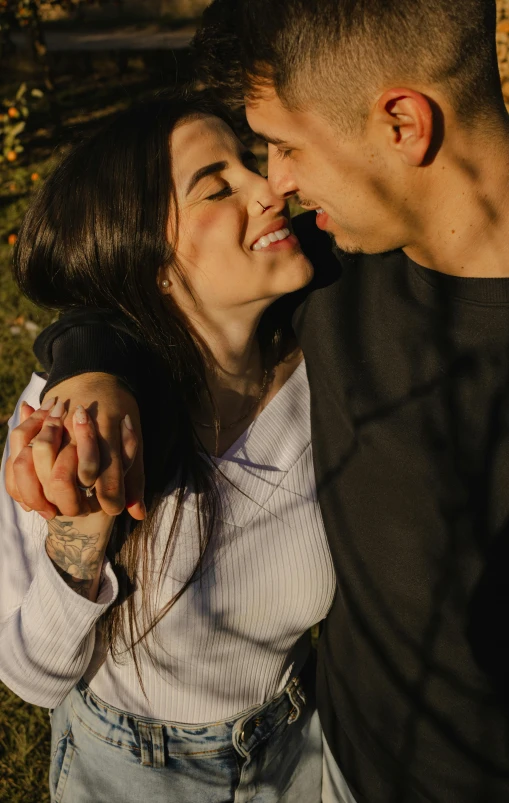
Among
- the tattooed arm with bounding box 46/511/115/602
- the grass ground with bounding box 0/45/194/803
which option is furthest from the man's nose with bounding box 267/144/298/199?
the tattooed arm with bounding box 46/511/115/602

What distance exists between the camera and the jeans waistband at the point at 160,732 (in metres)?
2.35

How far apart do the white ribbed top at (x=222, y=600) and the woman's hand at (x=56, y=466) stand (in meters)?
0.54

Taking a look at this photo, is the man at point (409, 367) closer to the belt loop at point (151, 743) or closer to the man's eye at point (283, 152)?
the man's eye at point (283, 152)

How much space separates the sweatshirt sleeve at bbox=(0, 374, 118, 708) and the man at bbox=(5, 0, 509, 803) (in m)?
0.56

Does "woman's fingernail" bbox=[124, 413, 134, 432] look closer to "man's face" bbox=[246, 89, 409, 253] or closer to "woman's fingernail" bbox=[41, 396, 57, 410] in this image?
"woman's fingernail" bbox=[41, 396, 57, 410]

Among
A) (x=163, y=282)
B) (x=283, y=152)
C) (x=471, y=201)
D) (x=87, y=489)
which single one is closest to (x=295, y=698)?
(x=87, y=489)

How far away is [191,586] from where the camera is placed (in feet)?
7.33

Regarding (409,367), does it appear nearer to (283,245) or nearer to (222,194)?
(283,245)

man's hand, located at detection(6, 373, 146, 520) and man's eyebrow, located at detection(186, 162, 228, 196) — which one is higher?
man's eyebrow, located at detection(186, 162, 228, 196)

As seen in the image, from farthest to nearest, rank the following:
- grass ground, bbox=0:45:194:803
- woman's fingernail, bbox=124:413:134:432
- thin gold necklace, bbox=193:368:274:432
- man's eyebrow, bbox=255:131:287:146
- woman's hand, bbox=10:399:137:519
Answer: grass ground, bbox=0:45:194:803 → thin gold necklace, bbox=193:368:274:432 → man's eyebrow, bbox=255:131:287:146 → woman's fingernail, bbox=124:413:134:432 → woman's hand, bbox=10:399:137:519

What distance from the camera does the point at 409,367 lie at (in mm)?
2111

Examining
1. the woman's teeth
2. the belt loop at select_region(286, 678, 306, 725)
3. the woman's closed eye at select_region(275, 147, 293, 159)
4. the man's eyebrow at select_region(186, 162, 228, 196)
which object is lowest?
the belt loop at select_region(286, 678, 306, 725)

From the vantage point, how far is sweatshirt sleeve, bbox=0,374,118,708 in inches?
79.2

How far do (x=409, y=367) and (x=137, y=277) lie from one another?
3.09 ft
